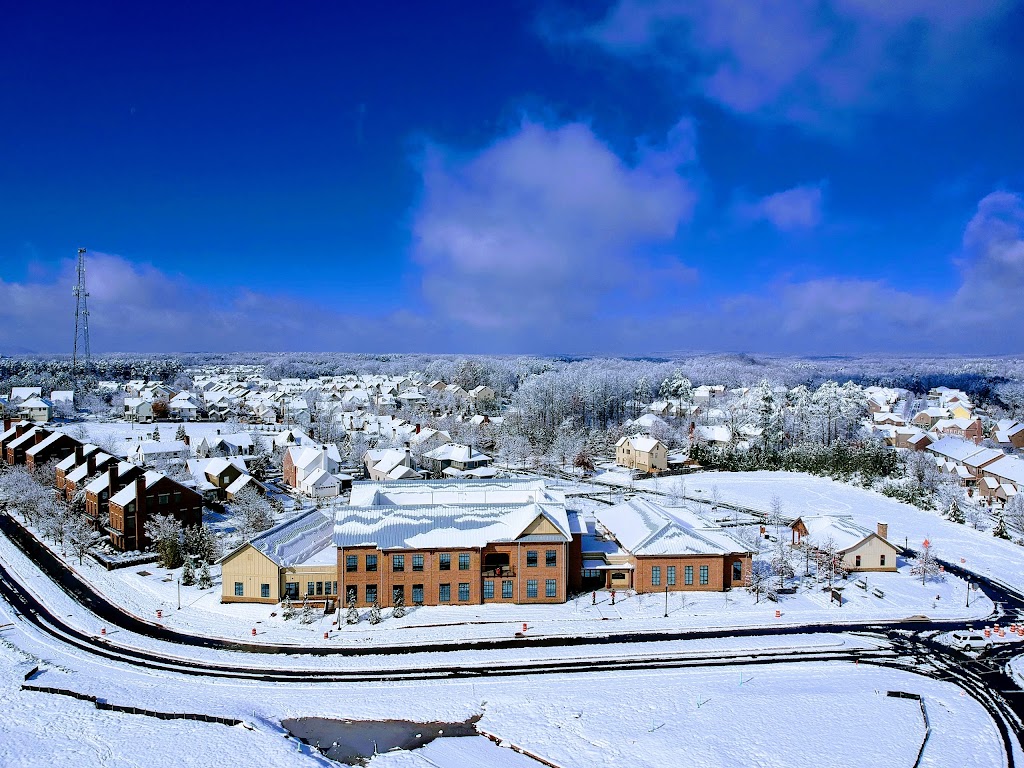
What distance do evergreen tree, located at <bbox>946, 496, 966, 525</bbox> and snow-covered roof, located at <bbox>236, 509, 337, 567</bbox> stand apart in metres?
48.9

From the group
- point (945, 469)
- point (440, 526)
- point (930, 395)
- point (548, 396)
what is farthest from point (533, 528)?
point (930, 395)

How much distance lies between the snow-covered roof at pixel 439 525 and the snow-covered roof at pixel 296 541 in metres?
2.31

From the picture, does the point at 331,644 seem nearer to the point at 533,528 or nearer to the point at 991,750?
the point at 533,528

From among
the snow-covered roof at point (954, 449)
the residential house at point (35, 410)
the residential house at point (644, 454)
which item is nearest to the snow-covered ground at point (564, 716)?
the residential house at point (644, 454)

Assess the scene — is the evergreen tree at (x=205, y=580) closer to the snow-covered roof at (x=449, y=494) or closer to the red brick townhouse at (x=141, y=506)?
the snow-covered roof at (x=449, y=494)

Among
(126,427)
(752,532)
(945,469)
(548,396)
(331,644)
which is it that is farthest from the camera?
(548,396)

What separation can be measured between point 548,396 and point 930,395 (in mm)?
100071

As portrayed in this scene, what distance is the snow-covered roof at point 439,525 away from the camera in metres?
33.2

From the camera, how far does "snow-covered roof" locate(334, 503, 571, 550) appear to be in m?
33.2

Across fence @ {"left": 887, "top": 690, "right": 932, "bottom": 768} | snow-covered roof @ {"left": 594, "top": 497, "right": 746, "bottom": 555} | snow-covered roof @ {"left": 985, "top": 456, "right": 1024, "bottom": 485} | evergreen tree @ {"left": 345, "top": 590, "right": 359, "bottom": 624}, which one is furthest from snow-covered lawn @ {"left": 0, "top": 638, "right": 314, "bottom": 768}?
snow-covered roof @ {"left": 985, "top": 456, "right": 1024, "bottom": 485}

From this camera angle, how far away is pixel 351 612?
Result: 3105cm

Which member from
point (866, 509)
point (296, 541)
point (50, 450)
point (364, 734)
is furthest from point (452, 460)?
point (364, 734)

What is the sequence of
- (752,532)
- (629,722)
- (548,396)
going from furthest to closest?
(548,396), (752,532), (629,722)

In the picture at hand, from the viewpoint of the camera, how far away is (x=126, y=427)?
93250 mm
